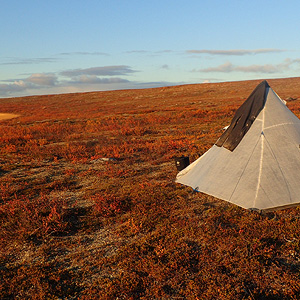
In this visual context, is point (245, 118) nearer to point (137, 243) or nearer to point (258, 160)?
point (258, 160)

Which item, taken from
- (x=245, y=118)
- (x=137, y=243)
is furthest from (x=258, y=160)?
(x=137, y=243)

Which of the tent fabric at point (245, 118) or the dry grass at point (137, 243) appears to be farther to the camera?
the tent fabric at point (245, 118)

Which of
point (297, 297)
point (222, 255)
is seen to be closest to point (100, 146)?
point (222, 255)

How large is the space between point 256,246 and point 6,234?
6324 mm

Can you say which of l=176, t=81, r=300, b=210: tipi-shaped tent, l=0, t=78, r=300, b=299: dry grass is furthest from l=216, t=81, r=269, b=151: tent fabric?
l=0, t=78, r=300, b=299: dry grass

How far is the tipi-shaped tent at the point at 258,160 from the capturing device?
7043 millimetres

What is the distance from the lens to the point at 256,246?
6.17 meters

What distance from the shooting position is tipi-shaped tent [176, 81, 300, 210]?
277 inches

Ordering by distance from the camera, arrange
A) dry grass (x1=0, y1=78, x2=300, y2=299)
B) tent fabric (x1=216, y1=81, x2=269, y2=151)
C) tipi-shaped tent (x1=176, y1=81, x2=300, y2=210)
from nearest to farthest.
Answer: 1. dry grass (x1=0, y1=78, x2=300, y2=299)
2. tipi-shaped tent (x1=176, y1=81, x2=300, y2=210)
3. tent fabric (x1=216, y1=81, x2=269, y2=151)

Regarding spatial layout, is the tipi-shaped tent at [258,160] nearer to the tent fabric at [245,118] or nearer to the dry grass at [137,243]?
the tent fabric at [245,118]

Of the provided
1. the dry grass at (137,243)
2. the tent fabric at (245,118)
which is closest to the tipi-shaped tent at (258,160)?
the tent fabric at (245,118)

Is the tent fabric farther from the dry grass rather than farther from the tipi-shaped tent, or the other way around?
the dry grass

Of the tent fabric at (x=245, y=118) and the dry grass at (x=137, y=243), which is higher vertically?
the tent fabric at (x=245, y=118)

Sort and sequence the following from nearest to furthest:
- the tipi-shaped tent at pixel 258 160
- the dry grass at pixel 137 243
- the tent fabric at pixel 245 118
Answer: the dry grass at pixel 137 243
the tipi-shaped tent at pixel 258 160
the tent fabric at pixel 245 118
